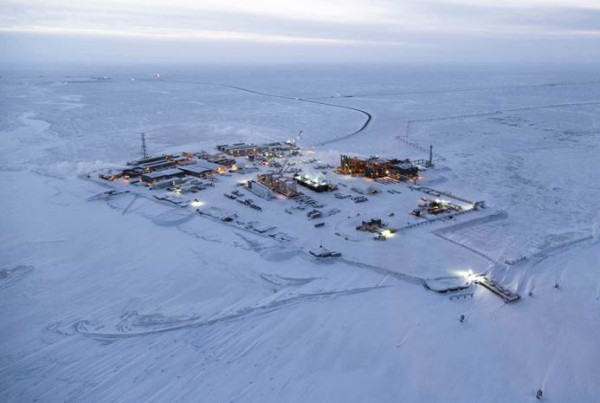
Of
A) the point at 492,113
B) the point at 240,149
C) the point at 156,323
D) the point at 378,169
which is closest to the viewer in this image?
the point at 156,323

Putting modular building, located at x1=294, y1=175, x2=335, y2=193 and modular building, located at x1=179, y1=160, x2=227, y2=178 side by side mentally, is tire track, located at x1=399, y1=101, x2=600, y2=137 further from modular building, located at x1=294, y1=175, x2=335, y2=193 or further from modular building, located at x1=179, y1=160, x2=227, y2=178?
modular building, located at x1=179, y1=160, x2=227, y2=178

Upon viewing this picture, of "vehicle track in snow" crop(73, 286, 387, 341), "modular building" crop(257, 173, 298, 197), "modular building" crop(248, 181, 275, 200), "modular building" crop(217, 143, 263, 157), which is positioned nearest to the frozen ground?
"vehicle track in snow" crop(73, 286, 387, 341)

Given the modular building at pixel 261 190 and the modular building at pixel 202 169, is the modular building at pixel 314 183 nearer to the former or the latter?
the modular building at pixel 261 190

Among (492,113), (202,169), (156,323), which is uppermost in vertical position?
(492,113)

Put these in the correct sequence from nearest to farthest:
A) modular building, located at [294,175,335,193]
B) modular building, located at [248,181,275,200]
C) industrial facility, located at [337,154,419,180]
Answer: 1. modular building, located at [248,181,275,200]
2. modular building, located at [294,175,335,193]
3. industrial facility, located at [337,154,419,180]

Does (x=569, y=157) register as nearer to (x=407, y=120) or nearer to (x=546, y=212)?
(x=546, y=212)

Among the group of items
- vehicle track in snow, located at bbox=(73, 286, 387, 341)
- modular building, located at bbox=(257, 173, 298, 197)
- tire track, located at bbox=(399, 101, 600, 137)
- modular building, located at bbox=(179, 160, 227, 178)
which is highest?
tire track, located at bbox=(399, 101, 600, 137)

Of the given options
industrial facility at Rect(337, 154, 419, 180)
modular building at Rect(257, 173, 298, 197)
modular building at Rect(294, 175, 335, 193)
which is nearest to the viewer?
modular building at Rect(257, 173, 298, 197)

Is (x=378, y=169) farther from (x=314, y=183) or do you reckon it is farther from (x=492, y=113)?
(x=492, y=113)

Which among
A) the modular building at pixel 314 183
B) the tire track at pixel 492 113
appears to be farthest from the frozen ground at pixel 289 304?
the tire track at pixel 492 113

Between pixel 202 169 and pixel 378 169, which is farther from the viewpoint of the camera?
pixel 202 169

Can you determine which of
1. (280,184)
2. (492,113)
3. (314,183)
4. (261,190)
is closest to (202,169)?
(261,190)
